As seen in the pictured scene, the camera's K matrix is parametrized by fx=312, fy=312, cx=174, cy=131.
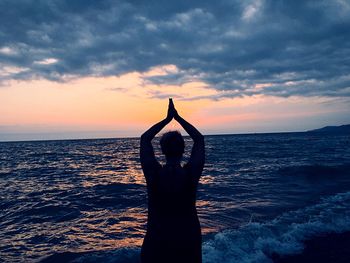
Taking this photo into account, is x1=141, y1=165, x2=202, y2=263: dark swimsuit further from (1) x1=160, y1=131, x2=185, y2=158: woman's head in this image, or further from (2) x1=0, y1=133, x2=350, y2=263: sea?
(2) x1=0, y1=133, x2=350, y2=263: sea

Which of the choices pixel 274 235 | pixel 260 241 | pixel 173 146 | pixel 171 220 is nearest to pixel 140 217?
pixel 260 241

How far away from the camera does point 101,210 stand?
1242cm

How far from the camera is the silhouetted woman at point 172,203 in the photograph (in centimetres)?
285

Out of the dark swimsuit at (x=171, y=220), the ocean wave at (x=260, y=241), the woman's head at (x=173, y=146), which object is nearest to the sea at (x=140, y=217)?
the ocean wave at (x=260, y=241)

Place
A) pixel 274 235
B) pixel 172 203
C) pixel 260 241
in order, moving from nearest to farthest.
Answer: pixel 172 203, pixel 260 241, pixel 274 235

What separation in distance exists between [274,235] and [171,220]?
6856 millimetres

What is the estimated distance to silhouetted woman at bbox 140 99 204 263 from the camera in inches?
112

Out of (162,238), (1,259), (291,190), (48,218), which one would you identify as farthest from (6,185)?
(162,238)

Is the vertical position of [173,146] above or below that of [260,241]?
above

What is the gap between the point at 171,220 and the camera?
292cm

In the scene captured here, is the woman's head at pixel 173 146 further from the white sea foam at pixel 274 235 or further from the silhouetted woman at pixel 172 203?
the white sea foam at pixel 274 235

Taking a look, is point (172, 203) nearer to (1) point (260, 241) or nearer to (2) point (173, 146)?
(2) point (173, 146)

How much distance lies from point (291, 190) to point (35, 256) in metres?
12.6

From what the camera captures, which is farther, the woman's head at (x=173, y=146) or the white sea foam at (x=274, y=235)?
the white sea foam at (x=274, y=235)
